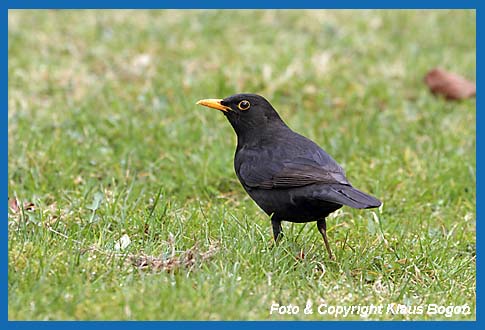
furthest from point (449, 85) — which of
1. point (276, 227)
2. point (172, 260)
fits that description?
point (172, 260)

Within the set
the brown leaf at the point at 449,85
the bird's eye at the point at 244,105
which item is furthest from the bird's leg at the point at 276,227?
the brown leaf at the point at 449,85

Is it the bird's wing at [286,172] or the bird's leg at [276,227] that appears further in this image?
the bird's leg at [276,227]

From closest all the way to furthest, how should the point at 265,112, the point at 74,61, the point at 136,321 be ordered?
the point at 136,321, the point at 265,112, the point at 74,61

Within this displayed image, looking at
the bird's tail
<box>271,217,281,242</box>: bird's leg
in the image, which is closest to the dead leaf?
<box>271,217,281,242</box>: bird's leg

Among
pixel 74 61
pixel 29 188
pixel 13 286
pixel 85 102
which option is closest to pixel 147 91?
pixel 85 102

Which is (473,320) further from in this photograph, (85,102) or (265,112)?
(85,102)

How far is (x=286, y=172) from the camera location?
19.5ft

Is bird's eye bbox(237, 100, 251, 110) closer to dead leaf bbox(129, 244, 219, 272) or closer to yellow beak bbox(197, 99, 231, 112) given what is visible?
yellow beak bbox(197, 99, 231, 112)

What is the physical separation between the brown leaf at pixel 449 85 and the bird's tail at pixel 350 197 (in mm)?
4639

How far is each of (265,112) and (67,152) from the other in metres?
2.32

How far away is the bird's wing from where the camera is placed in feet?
19.0

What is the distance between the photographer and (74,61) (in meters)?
10.2

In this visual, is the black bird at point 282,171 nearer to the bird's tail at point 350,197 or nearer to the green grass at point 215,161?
the bird's tail at point 350,197

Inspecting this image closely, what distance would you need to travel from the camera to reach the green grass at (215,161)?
516 cm
